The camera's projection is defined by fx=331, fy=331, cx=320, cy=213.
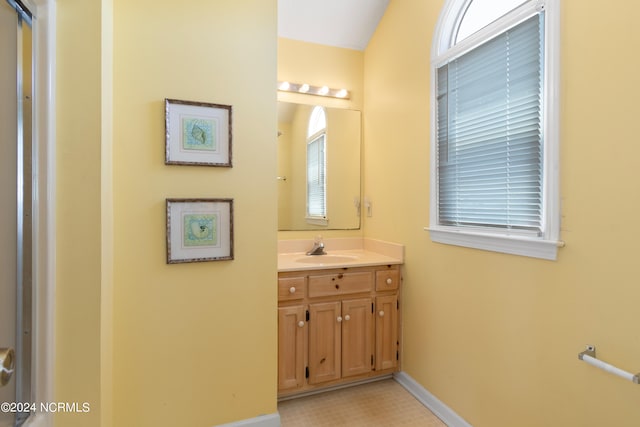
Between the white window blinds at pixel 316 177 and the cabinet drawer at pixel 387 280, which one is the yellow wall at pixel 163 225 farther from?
the white window blinds at pixel 316 177

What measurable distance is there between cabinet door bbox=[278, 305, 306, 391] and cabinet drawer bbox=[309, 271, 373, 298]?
0.52ft

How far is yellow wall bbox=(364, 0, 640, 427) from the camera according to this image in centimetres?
115

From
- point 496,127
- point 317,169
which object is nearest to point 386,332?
point 317,169

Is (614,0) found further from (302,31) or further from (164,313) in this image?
(164,313)

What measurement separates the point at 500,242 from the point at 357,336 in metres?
1.15

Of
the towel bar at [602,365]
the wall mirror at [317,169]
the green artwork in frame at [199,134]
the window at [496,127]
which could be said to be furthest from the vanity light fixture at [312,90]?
the towel bar at [602,365]

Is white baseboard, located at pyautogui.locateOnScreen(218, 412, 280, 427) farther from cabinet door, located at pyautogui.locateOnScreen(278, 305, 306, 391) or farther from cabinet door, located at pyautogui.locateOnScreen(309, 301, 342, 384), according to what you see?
cabinet door, located at pyautogui.locateOnScreen(309, 301, 342, 384)

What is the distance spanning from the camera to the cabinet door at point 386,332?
2328 mm

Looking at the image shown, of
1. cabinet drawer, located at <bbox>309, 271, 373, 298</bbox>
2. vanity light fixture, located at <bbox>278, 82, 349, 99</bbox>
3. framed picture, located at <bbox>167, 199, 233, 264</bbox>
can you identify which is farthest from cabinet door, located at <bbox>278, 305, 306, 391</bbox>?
vanity light fixture, located at <bbox>278, 82, 349, 99</bbox>

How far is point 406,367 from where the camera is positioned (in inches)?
92.4

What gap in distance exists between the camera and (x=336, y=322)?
7.29 ft

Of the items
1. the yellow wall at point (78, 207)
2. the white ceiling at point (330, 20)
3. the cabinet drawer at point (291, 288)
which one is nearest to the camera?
the yellow wall at point (78, 207)

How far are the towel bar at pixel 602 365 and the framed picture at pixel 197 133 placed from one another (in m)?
1.76

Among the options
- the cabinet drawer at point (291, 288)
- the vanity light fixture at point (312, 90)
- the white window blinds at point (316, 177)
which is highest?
the vanity light fixture at point (312, 90)
